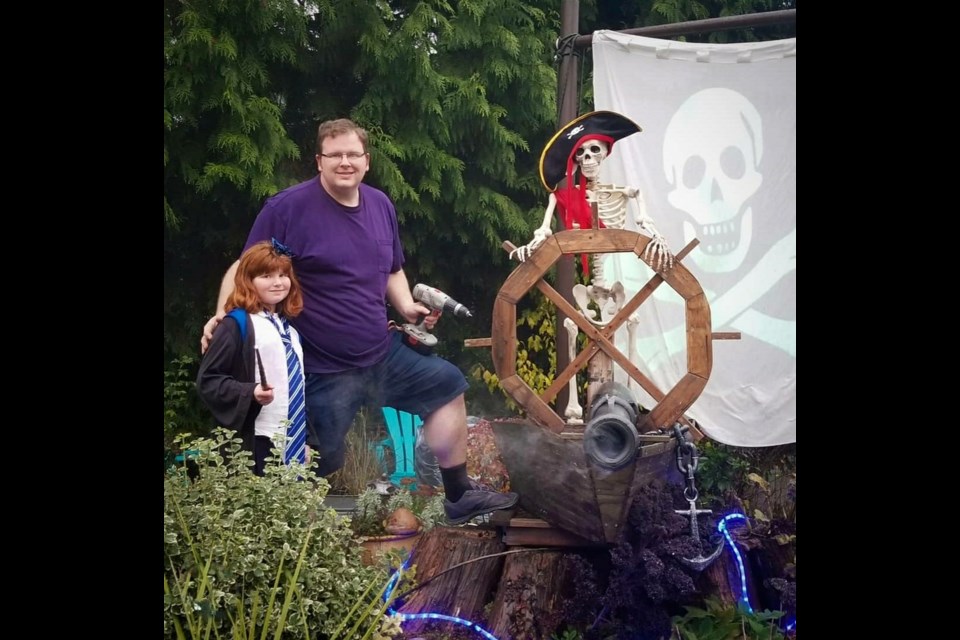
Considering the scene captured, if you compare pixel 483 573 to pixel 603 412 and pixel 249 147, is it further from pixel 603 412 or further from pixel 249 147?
pixel 249 147

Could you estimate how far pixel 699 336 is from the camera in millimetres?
3852

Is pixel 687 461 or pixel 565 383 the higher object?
pixel 565 383

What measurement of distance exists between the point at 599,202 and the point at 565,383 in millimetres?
788

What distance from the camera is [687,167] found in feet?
13.5

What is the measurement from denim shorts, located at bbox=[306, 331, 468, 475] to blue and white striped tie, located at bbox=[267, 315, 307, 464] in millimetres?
36

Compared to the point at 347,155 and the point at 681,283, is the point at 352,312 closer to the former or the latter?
the point at 347,155

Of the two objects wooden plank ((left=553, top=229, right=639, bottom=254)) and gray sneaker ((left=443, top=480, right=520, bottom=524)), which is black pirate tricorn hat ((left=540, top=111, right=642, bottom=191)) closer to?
wooden plank ((left=553, top=229, right=639, bottom=254))

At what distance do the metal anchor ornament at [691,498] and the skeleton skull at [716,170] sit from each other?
0.82 m

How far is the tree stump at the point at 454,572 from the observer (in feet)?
12.7

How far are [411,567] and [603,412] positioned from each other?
3.45 feet

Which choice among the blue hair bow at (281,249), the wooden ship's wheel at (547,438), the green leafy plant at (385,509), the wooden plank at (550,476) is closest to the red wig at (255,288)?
the blue hair bow at (281,249)

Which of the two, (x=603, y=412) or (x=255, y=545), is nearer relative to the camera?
(x=255, y=545)

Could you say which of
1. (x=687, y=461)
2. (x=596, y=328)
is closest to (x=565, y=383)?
(x=596, y=328)
